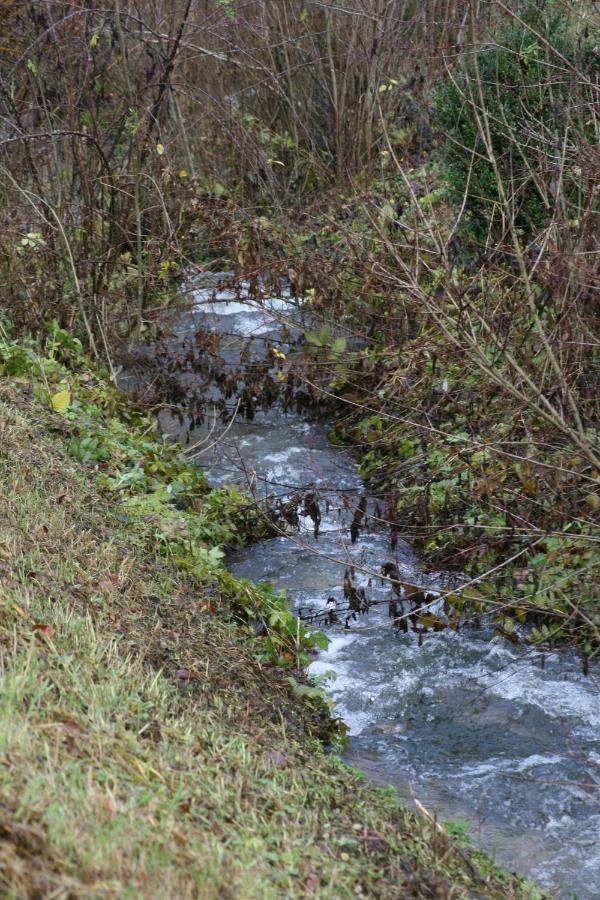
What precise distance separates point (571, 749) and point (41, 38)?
639 cm

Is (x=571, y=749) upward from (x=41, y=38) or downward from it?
downward

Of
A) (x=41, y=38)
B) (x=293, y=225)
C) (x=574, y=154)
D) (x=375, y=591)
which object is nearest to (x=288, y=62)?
(x=293, y=225)

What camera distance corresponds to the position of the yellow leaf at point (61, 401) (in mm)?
6902

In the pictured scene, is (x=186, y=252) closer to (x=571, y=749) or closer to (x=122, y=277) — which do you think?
(x=122, y=277)

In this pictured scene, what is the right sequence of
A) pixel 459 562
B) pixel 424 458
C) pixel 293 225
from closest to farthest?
Result: pixel 459 562 → pixel 424 458 → pixel 293 225

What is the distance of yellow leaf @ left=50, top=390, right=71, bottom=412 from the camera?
6.90 meters

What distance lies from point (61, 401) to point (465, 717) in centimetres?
350

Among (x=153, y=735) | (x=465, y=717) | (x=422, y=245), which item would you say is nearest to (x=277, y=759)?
(x=153, y=735)

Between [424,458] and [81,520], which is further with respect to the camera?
[424,458]

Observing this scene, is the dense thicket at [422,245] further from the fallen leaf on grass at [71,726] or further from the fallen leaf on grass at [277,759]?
the fallen leaf on grass at [71,726]

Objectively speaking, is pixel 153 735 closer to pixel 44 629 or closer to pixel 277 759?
pixel 277 759

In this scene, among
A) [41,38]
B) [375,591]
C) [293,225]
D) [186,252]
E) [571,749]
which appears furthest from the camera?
[293,225]

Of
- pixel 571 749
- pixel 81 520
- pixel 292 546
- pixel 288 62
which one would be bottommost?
pixel 292 546

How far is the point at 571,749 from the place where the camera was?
4848mm
